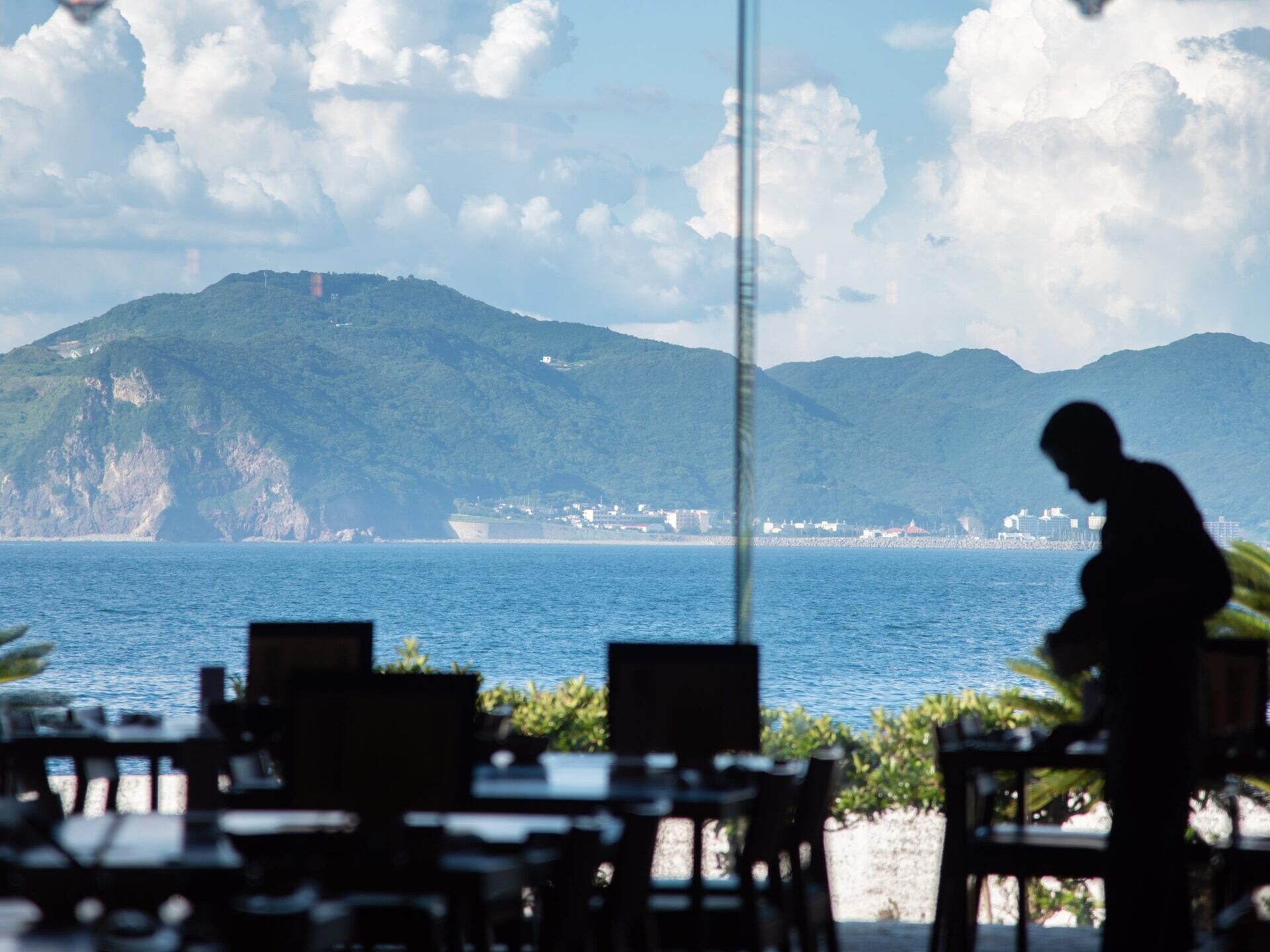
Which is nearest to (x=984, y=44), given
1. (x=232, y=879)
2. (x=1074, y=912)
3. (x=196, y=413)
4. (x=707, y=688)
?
(x=1074, y=912)

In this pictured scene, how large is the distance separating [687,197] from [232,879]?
31.6 ft

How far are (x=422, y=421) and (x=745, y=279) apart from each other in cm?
6568

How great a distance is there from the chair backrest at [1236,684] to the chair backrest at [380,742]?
255 centimetres

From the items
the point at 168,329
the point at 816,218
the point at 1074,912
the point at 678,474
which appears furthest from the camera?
the point at 168,329

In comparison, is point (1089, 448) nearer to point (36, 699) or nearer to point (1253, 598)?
point (1253, 598)

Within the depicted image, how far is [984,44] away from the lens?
9930 millimetres

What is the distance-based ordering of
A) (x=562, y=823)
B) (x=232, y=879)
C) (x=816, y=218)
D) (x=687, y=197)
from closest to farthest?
(x=232, y=879) < (x=562, y=823) < (x=816, y=218) < (x=687, y=197)

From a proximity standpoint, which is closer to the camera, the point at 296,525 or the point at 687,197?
the point at 687,197

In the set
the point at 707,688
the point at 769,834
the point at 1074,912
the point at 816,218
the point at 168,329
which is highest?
the point at 168,329

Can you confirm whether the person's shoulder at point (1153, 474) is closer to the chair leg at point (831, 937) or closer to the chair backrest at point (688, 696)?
the chair backrest at point (688, 696)

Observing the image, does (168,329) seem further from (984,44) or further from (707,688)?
(707,688)

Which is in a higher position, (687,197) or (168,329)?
(168,329)

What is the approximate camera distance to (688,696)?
4.11 meters

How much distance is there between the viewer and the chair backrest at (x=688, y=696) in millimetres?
4066
